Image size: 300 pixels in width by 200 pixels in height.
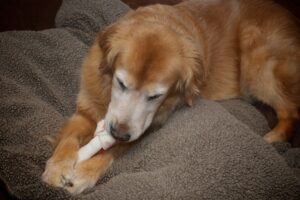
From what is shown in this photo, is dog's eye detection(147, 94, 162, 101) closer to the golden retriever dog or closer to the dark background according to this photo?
the golden retriever dog

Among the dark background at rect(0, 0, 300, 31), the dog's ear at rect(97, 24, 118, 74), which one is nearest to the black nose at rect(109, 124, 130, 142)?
the dog's ear at rect(97, 24, 118, 74)

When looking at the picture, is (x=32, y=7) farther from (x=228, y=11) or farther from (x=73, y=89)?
(x=228, y=11)

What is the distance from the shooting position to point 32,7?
2.54 metres

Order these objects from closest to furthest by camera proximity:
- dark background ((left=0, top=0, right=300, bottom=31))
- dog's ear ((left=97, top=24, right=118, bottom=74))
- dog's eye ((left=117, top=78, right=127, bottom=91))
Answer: dog's eye ((left=117, top=78, right=127, bottom=91)) < dog's ear ((left=97, top=24, right=118, bottom=74)) < dark background ((left=0, top=0, right=300, bottom=31))

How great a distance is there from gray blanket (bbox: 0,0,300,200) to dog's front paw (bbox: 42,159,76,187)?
0.12 ft

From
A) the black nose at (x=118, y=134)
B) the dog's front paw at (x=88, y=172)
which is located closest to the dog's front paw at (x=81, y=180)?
the dog's front paw at (x=88, y=172)

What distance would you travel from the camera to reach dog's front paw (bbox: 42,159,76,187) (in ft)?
5.28

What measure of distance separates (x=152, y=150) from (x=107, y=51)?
1.53 feet

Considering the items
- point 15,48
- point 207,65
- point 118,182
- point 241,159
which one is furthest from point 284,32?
point 15,48

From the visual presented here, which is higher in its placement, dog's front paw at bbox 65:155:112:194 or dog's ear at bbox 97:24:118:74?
dog's ear at bbox 97:24:118:74

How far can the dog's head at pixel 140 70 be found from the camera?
5.42ft

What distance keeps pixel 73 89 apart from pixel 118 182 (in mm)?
768

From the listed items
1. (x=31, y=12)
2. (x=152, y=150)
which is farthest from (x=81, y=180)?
(x=31, y=12)

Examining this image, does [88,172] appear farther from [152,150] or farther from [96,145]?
[152,150]
